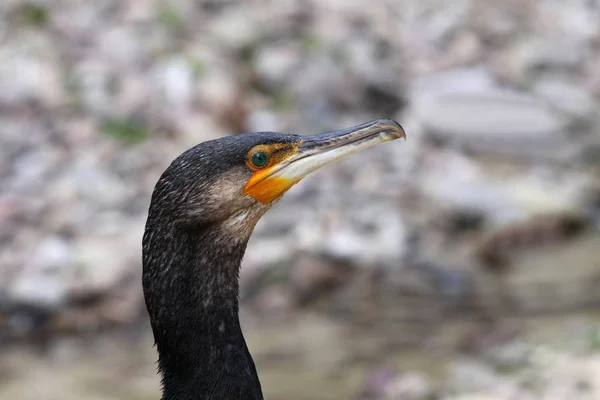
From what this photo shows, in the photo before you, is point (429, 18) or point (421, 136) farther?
point (429, 18)

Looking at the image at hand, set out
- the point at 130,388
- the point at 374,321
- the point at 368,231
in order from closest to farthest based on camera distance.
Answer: the point at 130,388 < the point at 374,321 < the point at 368,231

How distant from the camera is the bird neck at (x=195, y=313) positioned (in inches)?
109

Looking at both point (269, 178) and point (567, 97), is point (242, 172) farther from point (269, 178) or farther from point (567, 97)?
point (567, 97)

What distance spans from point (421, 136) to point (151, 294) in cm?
517

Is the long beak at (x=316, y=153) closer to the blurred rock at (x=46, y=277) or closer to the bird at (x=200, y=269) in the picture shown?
the bird at (x=200, y=269)

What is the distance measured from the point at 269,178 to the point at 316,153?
163 millimetres

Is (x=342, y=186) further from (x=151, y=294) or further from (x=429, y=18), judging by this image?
(x=151, y=294)

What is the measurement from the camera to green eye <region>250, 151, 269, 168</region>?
2926 millimetres

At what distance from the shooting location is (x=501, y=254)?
6.67 meters

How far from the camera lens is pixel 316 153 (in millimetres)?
2990

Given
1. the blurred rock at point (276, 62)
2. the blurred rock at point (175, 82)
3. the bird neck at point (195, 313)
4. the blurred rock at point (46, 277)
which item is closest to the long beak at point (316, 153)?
the bird neck at point (195, 313)

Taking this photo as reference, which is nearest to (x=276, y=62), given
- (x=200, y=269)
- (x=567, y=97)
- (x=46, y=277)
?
(x=567, y=97)

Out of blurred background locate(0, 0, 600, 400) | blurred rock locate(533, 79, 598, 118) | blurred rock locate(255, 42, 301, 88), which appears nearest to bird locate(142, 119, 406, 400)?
blurred background locate(0, 0, 600, 400)

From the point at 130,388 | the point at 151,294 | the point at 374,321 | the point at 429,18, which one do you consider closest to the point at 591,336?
the point at 374,321
